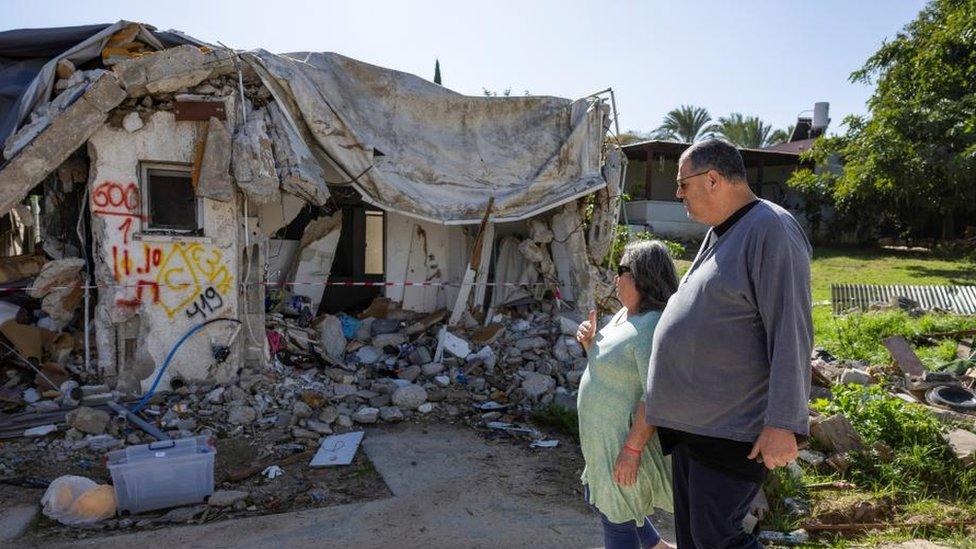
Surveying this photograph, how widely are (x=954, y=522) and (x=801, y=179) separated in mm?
19090

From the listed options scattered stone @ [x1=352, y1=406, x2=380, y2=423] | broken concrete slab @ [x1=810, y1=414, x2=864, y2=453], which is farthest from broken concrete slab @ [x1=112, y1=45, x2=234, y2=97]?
broken concrete slab @ [x1=810, y1=414, x2=864, y2=453]

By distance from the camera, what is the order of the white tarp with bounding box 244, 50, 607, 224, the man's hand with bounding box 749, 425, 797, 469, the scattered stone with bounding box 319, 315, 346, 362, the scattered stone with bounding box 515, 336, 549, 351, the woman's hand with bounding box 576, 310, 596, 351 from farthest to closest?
the scattered stone with bounding box 515, 336, 549, 351 < the scattered stone with bounding box 319, 315, 346, 362 < the white tarp with bounding box 244, 50, 607, 224 < the woman's hand with bounding box 576, 310, 596, 351 < the man's hand with bounding box 749, 425, 797, 469

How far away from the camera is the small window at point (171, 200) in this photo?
22.3ft

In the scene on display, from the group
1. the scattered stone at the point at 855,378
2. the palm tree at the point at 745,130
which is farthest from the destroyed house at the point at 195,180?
the palm tree at the point at 745,130

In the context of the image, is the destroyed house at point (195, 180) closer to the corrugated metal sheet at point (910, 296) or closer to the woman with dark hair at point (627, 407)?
the woman with dark hair at point (627, 407)

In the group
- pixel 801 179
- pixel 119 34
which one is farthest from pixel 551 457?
pixel 801 179

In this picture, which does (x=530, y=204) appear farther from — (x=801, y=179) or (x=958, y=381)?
(x=801, y=179)

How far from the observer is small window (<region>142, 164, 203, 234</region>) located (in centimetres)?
679

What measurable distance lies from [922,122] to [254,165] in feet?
58.2

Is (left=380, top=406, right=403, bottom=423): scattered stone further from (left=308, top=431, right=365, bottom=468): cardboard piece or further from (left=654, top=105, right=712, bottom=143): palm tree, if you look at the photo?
(left=654, top=105, right=712, bottom=143): palm tree

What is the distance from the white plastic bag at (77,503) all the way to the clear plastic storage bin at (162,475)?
0.28 ft

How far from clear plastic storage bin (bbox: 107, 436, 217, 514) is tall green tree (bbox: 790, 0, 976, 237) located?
59.5 ft

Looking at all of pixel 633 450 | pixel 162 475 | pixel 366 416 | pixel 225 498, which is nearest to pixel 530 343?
pixel 366 416

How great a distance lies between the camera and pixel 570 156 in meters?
8.82
